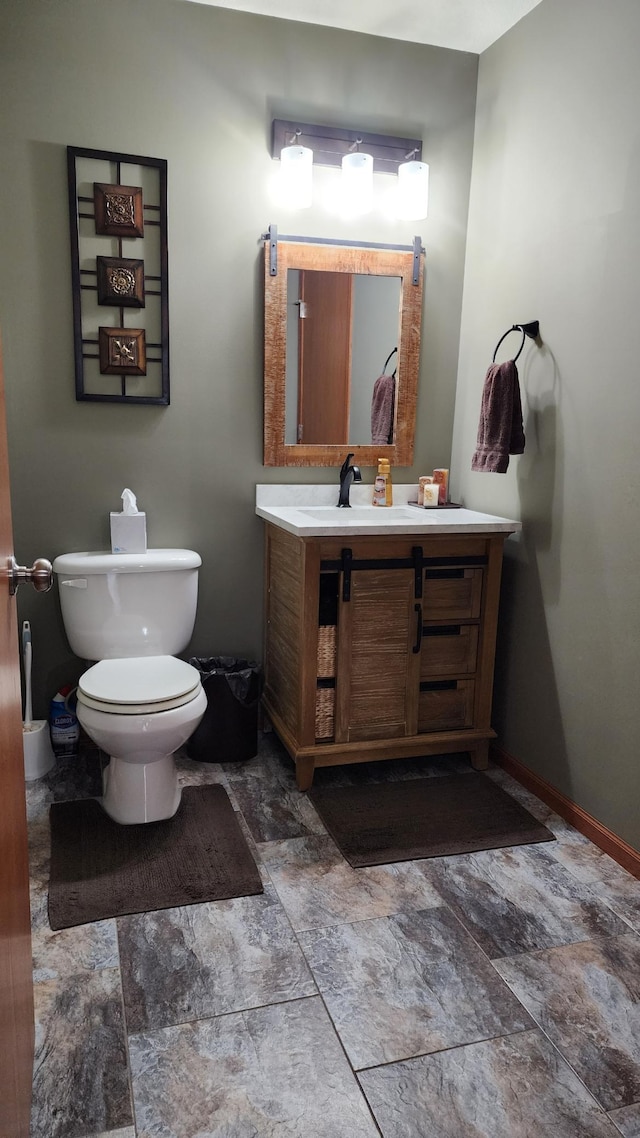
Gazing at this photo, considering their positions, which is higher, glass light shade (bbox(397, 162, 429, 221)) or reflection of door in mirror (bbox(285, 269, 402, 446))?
glass light shade (bbox(397, 162, 429, 221))

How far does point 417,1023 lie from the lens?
156 cm

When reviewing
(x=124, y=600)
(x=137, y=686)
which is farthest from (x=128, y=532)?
(x=137, y=686)

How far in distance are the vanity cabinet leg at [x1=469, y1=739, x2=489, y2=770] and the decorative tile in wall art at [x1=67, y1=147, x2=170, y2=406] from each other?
1.67m

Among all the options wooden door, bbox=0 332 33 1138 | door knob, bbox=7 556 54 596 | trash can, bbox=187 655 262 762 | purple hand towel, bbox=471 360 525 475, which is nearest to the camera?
wooden door, bbox=0 332 33 1138

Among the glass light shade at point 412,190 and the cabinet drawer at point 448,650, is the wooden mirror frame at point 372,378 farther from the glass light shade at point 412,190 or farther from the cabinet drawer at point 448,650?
the cabinet drawer at point 448,650

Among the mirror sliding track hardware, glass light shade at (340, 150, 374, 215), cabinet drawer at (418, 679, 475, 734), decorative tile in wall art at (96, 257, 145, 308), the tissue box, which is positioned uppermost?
glass light shade at (340, 150, 374, 215)

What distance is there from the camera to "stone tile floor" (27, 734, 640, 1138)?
136 centimetres

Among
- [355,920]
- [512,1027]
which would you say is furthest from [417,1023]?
[355,920]

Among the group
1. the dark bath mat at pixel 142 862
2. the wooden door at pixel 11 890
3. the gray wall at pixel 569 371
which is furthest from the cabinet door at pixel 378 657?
the wooden door at pixel 11 890

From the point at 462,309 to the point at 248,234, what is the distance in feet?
2.91

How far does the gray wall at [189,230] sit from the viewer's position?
96.4 inches

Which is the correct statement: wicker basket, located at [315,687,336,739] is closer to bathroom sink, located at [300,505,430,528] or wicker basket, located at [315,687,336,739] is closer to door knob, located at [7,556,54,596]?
bathroom sink, located at [300,505,430,528]

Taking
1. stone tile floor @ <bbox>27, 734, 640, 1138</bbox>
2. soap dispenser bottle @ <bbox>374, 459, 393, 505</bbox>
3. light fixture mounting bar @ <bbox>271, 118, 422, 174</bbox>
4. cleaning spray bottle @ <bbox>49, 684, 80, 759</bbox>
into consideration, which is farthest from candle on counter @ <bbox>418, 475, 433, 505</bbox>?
cleaning spray bottle @ <bbox>49, 684, 80, 759</bbox>

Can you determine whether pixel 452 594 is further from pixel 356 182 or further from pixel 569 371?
pixel 356 182
